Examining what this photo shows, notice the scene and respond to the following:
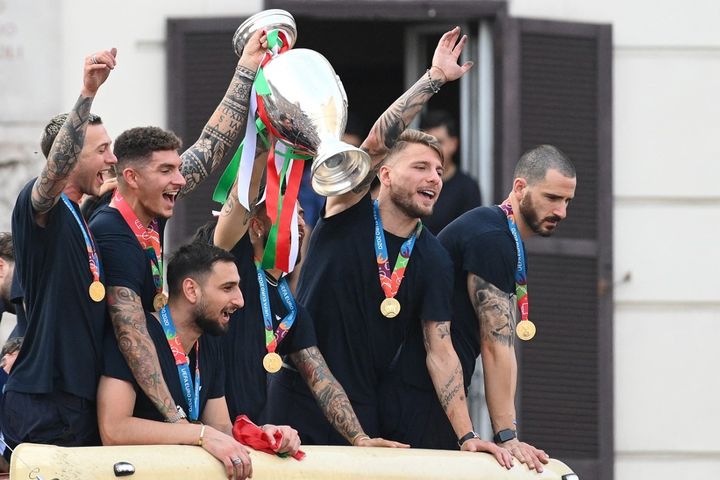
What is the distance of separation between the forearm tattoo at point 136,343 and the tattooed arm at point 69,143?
0.47 m

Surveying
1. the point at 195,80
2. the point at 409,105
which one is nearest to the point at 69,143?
the point at 409,105

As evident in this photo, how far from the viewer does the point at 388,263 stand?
962cm

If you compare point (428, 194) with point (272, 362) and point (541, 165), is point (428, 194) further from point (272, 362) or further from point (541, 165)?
point (272, 362)

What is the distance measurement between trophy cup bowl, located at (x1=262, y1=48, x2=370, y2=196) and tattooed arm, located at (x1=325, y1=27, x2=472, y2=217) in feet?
1.69

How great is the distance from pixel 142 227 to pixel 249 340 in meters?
0.84

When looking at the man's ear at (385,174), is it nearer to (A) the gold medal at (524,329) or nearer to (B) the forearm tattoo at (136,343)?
(A) the gold medal at (524,329)

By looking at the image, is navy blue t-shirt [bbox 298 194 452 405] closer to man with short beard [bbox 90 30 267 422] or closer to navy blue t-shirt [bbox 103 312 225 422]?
navy blue t-shirt [bbox 103 312 225 422]

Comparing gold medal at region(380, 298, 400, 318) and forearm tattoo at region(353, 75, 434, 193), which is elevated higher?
forearm tattoo at region(353, 75, 434, 193)

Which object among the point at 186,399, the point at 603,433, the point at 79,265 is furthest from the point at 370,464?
the point at 603,433

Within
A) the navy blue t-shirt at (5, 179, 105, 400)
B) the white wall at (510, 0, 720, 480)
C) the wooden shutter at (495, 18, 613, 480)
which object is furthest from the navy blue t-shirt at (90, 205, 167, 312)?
the white wall at (510, 0, 720, 480)

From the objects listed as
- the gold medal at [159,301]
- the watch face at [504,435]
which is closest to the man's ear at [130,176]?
the gold medal at [159,301]

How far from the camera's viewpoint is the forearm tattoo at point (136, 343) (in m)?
8.58

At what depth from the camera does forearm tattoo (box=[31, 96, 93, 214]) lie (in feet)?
27.1

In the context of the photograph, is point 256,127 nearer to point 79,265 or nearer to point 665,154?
point 79,265
